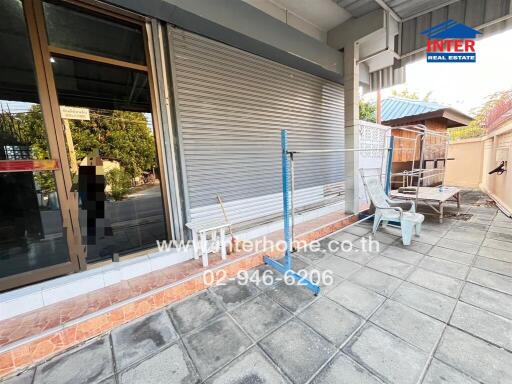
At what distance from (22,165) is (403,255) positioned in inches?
186

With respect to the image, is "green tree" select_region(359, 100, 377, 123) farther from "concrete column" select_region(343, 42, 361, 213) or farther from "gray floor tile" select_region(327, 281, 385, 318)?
"gray floor tile" select_region(327, 281, 385, 318)

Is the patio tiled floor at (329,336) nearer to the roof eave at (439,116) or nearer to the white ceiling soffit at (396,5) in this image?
the white ceiling soffit at (396,5)

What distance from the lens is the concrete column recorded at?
13.8 ft

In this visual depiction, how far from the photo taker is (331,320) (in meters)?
1.95

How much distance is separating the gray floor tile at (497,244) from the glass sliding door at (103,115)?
4916 mm

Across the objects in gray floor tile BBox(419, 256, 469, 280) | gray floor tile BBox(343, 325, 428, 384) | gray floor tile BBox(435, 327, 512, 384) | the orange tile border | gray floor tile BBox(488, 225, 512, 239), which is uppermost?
the orange tile border

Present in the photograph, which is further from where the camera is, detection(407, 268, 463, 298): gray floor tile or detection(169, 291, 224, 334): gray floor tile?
detection(407, 268, 463, 298): gray floor tile

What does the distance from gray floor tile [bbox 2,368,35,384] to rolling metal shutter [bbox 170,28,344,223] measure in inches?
76.5

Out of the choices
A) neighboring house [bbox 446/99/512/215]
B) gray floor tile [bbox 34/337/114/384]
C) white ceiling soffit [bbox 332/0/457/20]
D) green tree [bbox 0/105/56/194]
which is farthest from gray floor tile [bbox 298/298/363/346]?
neighboring house [bbox 446/99/512/215]

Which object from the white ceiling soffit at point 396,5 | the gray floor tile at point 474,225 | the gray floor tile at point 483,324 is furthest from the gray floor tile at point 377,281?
the white ceiling soffit at point 396,5

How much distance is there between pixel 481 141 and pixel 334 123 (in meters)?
8.07

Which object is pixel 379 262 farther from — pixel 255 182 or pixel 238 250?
pixel 255 182


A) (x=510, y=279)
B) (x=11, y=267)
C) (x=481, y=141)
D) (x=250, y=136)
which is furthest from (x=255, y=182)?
(x=481, y=141)

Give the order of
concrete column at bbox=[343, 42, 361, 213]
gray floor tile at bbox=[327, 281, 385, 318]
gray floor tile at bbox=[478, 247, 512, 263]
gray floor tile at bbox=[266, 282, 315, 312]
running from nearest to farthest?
gray floor tile at bbox=[327, 281, 385, 318] < gray floor tile at bbox=[266, 282, 315, 312] < gray floor tile at bbox=[478, 247, 512, 263] < concrete column at bbox=[343, 42, 361, 213]
